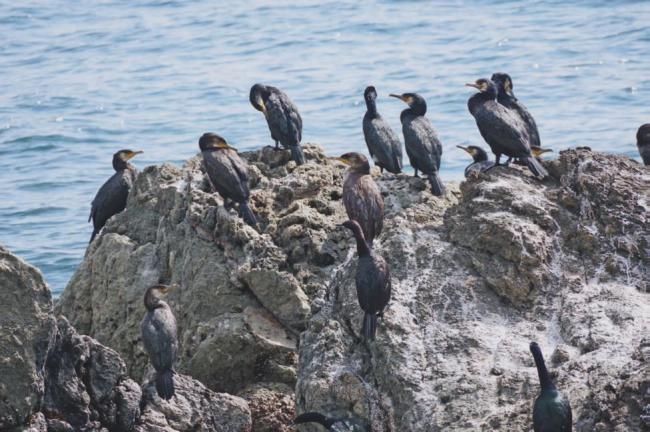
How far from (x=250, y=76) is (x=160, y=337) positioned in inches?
638

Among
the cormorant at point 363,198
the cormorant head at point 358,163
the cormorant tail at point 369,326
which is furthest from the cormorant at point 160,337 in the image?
the cormorant head at point 358,163

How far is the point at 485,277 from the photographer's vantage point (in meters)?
9.05

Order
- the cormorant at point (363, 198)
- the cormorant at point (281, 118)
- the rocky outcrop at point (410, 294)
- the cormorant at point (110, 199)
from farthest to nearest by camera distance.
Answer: the cormorant at point (110, 199) → the cormorant at point (281, 118) → the cormorant at point (363, 198) → the rocky outcrop at point (410, 294)

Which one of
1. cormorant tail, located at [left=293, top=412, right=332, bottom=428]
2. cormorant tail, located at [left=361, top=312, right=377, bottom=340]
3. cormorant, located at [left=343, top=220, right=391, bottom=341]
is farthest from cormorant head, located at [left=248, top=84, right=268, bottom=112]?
cormorant tail, located at [left=293, top=412, right=332, bottom=428]

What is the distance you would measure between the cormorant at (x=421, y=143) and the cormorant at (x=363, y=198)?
2.07ft

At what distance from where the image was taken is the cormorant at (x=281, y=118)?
1152cm

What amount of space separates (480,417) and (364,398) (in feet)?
2.78

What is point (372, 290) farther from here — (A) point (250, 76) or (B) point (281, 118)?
(A) point (250, 76)

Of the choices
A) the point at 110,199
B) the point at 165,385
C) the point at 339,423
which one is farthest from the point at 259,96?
the point at 339,423

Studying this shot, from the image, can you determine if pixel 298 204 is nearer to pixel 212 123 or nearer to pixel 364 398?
pixel 364 398

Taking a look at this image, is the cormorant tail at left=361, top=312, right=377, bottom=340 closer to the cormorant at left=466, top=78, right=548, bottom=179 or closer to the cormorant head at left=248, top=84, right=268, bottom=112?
the cormorant at left=466, top=78, right=548, bottom=179

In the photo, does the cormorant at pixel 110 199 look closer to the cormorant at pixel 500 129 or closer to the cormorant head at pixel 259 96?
the cormorant head at pixel 259 96

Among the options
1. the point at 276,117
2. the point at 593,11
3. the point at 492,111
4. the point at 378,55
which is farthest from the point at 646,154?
the point at 593,11

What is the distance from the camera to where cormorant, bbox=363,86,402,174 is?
1138 cm
